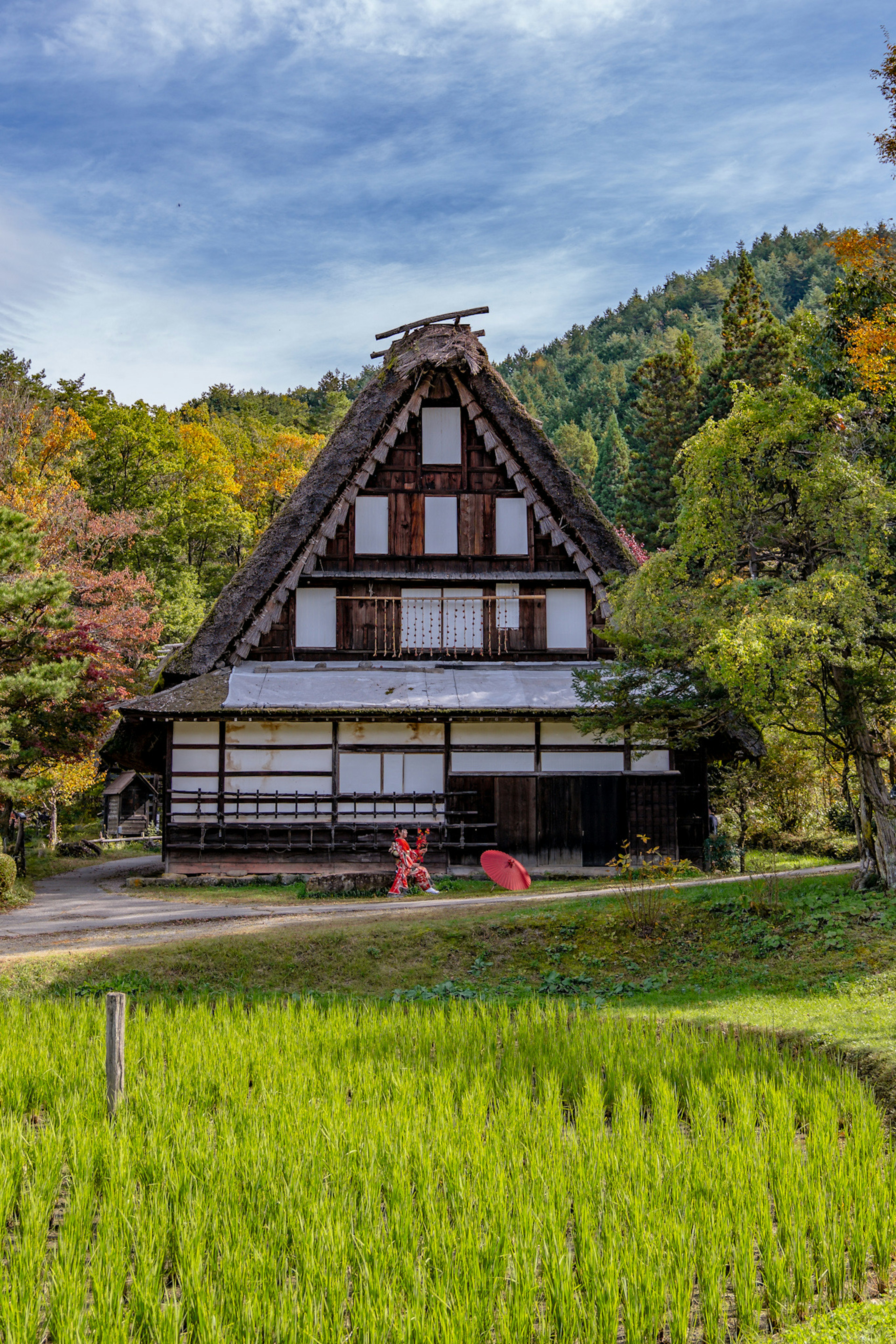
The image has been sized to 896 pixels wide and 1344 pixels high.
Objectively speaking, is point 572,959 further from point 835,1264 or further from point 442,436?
point 442,436

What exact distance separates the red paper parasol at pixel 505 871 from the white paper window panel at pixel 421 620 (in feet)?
16.8

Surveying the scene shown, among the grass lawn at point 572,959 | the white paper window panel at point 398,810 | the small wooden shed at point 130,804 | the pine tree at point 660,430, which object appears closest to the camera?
the grass lawn at point 572,959

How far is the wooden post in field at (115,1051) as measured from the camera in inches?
242

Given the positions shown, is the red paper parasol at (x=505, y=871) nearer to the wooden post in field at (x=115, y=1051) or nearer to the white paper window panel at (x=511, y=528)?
the white paper window panel at (x=511, y=528)

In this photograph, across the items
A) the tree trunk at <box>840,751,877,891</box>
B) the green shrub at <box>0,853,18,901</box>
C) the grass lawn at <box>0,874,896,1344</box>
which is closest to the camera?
the grass lawn at <box>0,874,896,1344</box>

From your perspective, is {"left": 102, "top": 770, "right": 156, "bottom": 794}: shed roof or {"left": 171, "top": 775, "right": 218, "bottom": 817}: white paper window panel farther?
{"left": 102, "top": 770, "right": 156, "bottom": 794}: shed roof

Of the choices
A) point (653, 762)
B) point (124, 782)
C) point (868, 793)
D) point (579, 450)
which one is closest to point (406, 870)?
point (653, 762)

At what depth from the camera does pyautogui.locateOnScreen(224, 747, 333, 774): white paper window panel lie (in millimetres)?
18562

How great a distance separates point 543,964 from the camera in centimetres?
1055

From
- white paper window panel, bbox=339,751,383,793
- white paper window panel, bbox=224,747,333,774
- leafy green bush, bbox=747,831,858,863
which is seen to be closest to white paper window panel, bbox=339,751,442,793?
white paper window panel, bbox=339,751,383,793

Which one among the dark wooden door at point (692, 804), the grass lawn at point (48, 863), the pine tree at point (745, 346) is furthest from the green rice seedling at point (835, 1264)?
the pine tree at point (745, 346)

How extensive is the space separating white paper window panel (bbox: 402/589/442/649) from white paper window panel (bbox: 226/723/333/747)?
2.47 meters

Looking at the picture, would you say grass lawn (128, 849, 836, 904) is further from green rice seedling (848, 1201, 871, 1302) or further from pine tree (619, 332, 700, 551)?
pine tree (619, 332, 700, 551)

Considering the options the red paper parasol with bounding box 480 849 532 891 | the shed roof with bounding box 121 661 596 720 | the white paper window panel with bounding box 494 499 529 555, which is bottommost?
the red paper parasol with bounding box 480 849 532 891
